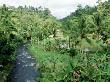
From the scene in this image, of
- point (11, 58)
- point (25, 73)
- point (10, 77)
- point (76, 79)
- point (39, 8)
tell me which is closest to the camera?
point (76, 79)

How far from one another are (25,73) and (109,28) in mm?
16160

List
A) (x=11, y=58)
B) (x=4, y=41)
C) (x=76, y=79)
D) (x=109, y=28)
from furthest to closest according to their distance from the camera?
(x=109, y=28)
(x=11, y=58)
(x=4, y=41)
(x=76, y=79)

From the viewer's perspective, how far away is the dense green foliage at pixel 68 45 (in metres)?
16.2

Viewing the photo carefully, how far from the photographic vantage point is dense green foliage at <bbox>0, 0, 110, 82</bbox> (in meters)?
16.2

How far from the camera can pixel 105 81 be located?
51.2ft

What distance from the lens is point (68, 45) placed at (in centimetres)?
3919

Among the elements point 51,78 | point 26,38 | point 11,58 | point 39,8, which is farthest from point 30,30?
point 39,8

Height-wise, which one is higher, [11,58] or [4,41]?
[4,41]

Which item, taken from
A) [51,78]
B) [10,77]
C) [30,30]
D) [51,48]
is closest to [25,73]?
[10,77]

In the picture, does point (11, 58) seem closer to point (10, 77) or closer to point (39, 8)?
point (10, 77)

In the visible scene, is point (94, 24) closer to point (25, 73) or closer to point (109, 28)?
point (109, 28)

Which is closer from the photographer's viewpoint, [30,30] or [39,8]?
[30,30]

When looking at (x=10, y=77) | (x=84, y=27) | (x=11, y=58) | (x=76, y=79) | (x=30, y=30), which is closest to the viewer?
(x=76, y=79)

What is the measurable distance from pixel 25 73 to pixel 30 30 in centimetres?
3393
